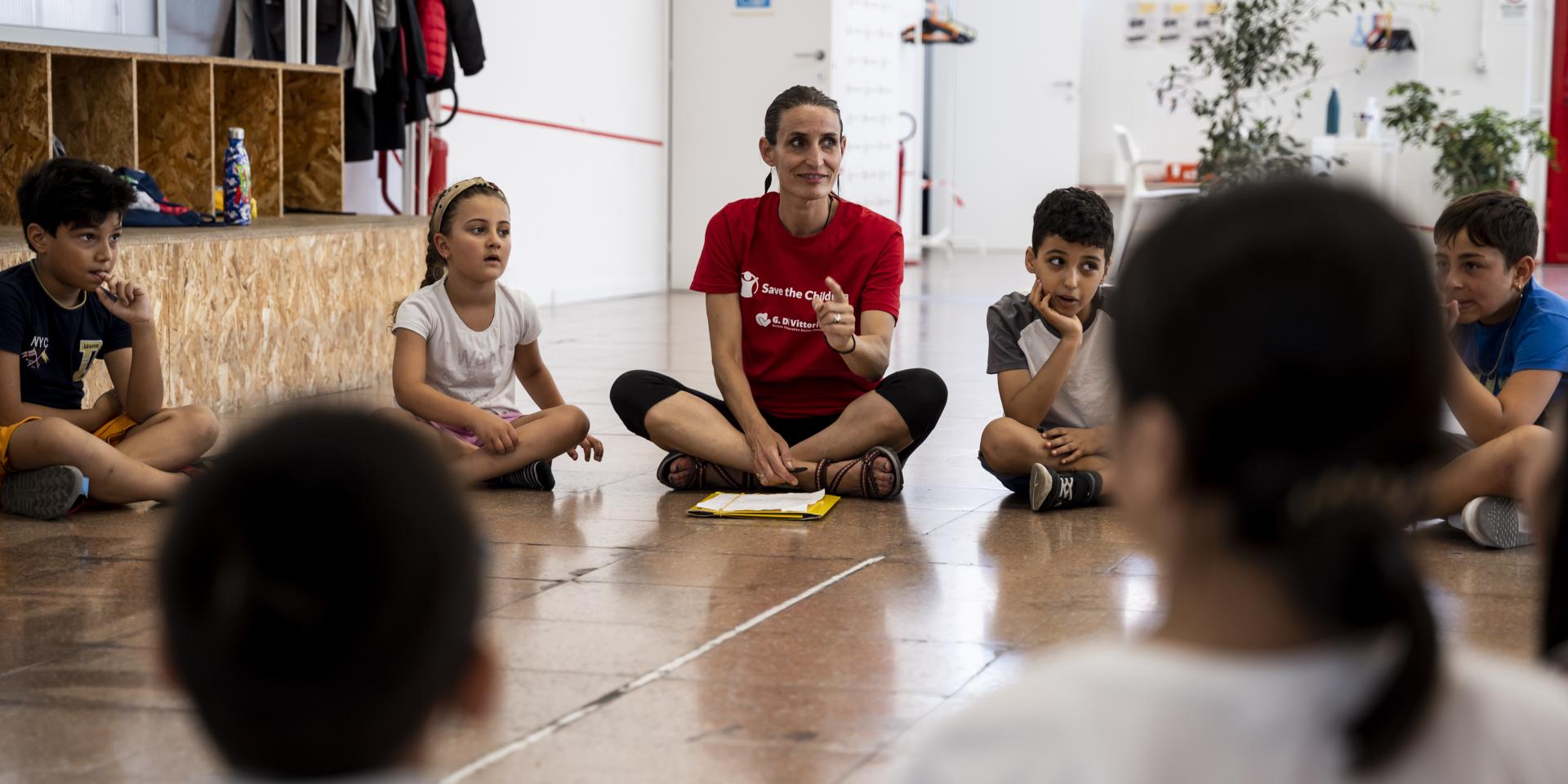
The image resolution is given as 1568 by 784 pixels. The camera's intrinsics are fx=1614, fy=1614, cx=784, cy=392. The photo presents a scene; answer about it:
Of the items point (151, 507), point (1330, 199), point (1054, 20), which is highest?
point (1054, 20)

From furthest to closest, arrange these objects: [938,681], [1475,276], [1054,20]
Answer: [1054,20], [1475,276], [938,681]

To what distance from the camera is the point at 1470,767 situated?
0.69 metres

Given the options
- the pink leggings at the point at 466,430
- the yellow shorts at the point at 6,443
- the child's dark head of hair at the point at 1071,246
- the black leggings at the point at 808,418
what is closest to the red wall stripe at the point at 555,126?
the pink leggings at the point at 466,430

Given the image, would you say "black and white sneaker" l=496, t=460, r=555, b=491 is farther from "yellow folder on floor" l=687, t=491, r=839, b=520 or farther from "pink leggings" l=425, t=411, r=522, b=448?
"yellow folder on floor" l=687, t=491, r=839, b=520

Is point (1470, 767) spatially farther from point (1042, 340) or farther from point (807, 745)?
point (1042, 340)

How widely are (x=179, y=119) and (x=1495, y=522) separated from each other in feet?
13.9

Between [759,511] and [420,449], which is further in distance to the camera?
[759,511]

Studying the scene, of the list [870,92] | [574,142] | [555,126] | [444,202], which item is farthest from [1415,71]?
[444,202]

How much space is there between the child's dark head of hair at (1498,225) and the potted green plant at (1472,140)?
9.17m

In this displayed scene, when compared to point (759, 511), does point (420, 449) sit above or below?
above

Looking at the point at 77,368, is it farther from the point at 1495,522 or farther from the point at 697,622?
the point at 1495,522

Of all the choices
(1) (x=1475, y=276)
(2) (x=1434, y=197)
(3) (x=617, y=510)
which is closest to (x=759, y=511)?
(3) (x=617, y=510)

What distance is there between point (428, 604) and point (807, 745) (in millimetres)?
1110

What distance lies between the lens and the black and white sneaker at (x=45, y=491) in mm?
3045
